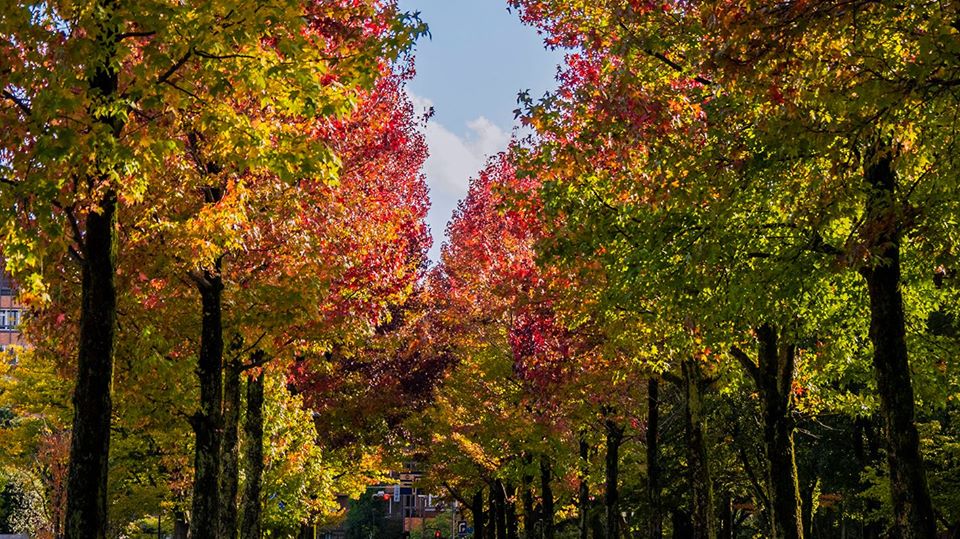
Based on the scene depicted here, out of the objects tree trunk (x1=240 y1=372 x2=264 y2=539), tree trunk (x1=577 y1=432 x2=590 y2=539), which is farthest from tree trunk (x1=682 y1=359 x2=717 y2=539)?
tree trunk (x1=240 y1=372 x2=264 y2=539)

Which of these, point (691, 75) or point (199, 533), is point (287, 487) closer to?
point (199, 533)

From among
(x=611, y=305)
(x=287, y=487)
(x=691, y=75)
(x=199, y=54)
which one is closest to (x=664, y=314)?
(x=611, y=305)

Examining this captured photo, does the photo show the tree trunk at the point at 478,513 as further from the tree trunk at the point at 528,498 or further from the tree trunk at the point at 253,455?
the tree trunk at the point at 253,455

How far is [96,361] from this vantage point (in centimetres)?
956

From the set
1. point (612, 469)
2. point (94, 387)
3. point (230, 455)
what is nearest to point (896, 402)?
point (94, 387)

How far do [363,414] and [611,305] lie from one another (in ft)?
63.2

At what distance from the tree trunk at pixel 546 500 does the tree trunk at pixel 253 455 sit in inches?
466

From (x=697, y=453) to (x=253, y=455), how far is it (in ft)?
33.7

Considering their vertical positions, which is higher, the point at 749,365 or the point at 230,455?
the point at 749,365

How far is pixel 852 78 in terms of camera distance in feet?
30.1

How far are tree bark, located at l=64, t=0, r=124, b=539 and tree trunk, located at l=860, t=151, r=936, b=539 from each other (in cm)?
884

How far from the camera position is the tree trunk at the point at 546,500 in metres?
31.5

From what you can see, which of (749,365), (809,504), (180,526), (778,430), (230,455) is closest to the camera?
(778,430)

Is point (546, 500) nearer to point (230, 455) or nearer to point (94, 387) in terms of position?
point (230, 455)
